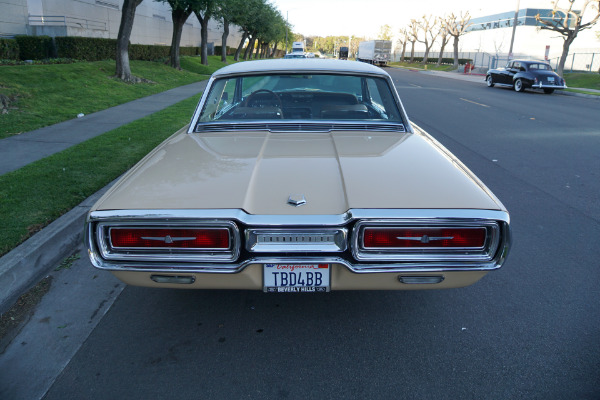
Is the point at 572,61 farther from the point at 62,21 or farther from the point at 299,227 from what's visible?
the point at 299,227

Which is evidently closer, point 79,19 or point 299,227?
point 299,227

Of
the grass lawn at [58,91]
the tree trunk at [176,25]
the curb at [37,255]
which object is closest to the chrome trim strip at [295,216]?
the curb at [37,255]

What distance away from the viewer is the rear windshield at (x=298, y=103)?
4.08 meters

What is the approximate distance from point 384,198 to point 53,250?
2.93 metres

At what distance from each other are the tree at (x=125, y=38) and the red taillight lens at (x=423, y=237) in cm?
1705

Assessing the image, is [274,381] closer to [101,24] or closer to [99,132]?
[99,132]

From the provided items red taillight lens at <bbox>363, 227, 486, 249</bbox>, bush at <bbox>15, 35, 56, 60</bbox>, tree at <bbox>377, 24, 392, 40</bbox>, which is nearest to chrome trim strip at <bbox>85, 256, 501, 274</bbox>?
red taillight lens at <bbox>363, 227, 486, 249</bbox>

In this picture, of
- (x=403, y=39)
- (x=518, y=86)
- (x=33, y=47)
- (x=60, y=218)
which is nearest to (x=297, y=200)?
(x=60, y=218)

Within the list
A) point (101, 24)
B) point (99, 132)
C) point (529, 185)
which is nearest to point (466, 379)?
point (529, 185)

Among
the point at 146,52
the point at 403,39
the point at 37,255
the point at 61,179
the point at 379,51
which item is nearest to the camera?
the point at 37,255

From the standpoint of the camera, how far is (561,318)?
10.6 feet

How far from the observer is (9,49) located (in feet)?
63.6

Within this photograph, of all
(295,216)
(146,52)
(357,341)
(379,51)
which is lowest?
(357,341)

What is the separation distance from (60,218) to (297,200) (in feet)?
9.77
